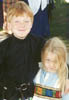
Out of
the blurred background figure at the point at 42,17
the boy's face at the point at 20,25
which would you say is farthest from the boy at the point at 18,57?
the blurred background figure at the point at 42,17

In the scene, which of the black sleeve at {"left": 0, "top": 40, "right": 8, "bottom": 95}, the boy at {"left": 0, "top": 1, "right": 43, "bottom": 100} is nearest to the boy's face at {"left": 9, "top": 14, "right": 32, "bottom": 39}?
the boy at {"left": 0, "top": 1, "right": 43, "bottom": 100}

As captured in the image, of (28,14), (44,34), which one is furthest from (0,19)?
(28,14)

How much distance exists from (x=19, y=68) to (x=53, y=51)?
28 cm

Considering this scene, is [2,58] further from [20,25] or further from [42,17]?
[42,17]

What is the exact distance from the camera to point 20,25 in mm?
2971

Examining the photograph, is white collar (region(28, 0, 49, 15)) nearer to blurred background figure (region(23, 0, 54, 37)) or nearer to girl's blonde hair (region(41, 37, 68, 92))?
blurred background figure (region(23, 0, 54, 37))

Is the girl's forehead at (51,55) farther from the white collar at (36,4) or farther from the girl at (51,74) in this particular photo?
the white collar at (36,4)

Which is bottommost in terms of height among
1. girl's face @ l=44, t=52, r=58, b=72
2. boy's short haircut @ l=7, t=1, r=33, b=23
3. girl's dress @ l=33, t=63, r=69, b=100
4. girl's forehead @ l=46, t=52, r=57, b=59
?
girl's dress @ l=33, t=63, r=69, b=100

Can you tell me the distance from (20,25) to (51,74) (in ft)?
1.41

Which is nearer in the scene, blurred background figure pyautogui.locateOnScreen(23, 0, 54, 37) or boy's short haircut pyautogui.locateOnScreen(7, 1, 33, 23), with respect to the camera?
boy's short haircut pyautogui.locateOnScreen(7, 1, 33, 23)

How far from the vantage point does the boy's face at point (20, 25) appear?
2969mm

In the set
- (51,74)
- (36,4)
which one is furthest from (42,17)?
(51,74)

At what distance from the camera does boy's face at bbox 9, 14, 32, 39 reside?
297 cm

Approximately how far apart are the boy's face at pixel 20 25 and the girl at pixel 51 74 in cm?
19
